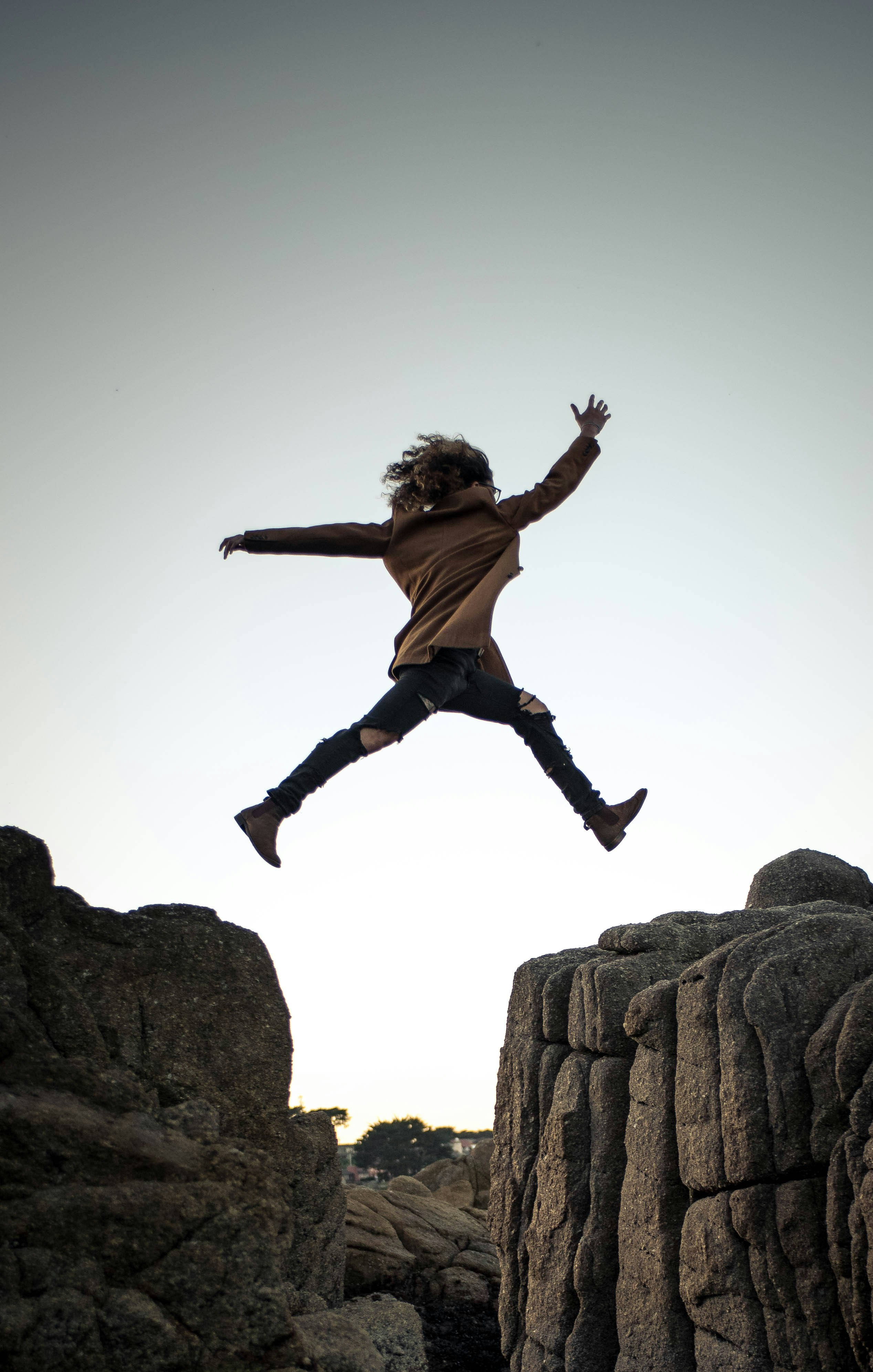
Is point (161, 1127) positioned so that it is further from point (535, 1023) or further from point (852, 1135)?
point (535, 1023)

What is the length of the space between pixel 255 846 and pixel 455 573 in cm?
198

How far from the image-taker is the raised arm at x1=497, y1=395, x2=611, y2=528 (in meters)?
6.22

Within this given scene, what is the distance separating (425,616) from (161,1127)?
10.7ft

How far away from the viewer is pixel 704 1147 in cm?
574

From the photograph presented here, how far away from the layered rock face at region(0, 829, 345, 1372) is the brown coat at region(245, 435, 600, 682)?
2296mm

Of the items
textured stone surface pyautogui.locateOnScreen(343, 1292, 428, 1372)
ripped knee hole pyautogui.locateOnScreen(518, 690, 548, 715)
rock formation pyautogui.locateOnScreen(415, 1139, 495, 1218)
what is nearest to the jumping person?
ripped knee hole pyautogui.locateOnScreen(518, 690, 548, 715)

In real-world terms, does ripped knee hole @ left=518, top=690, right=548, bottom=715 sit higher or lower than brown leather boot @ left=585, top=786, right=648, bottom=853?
higher

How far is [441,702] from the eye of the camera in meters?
5.62

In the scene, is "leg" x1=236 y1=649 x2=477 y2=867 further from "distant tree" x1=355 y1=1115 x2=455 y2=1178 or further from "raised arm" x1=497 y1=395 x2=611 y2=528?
"distant tree" x1=355 y1=1115 x2=455 y2=1178

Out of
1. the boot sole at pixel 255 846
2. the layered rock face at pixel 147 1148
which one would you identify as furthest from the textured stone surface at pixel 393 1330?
the boot sole at pixel 255 846

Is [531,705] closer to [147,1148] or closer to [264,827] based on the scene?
[264,827]

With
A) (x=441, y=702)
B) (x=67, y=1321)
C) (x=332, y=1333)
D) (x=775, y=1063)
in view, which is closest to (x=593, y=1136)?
(x=775, y=1063)

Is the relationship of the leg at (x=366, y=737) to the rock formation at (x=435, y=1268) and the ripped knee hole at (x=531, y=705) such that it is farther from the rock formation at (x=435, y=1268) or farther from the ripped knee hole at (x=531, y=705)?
the rock formation at (x=435, y=1268)

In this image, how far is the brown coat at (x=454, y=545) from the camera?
5910 millimetres
